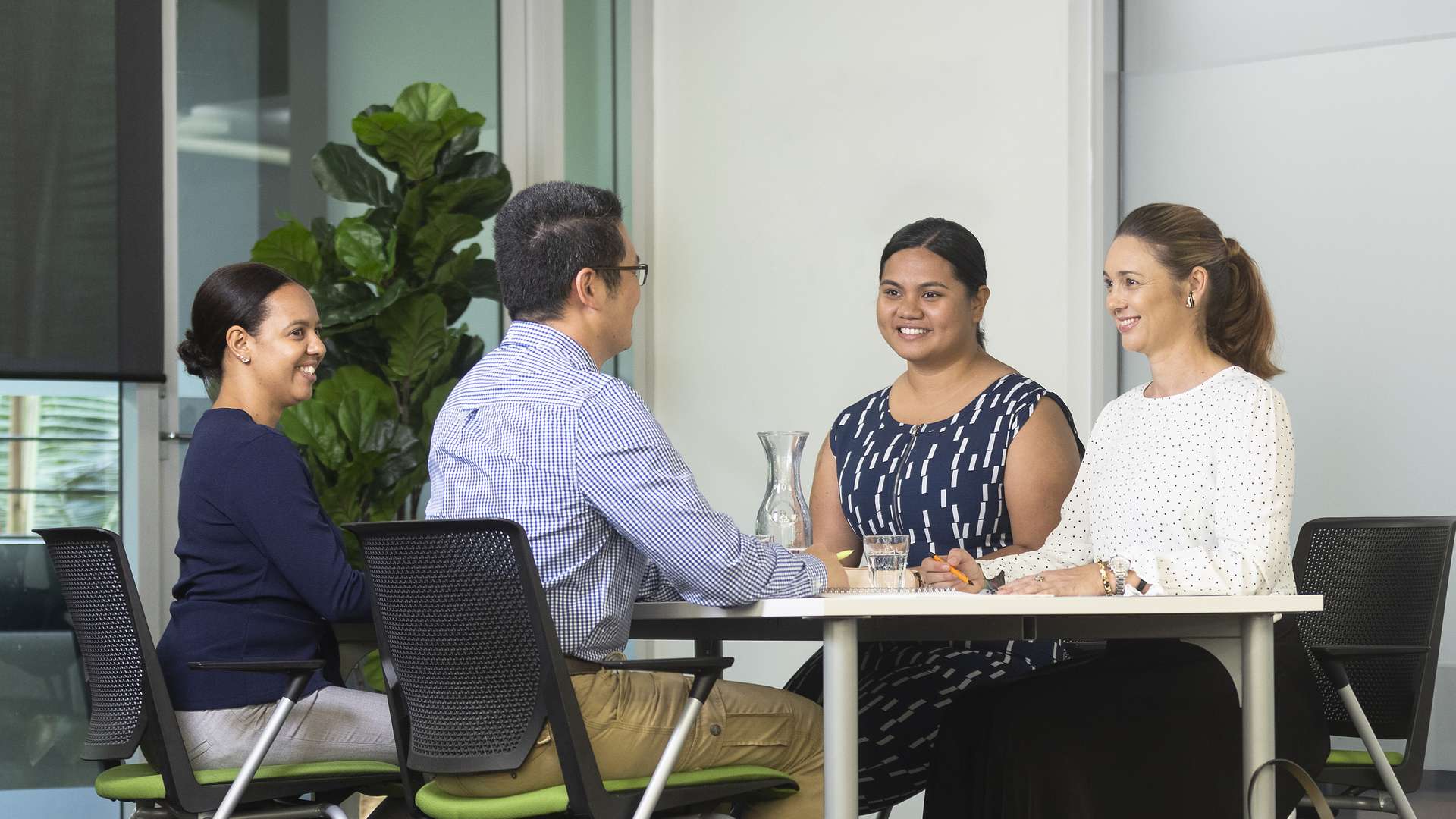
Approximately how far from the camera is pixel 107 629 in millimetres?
2551

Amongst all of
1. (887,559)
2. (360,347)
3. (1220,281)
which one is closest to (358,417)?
(360,347)

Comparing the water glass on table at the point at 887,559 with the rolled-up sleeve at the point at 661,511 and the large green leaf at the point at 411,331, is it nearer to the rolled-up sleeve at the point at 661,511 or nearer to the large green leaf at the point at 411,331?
the rolled-up sleeve at the point at 661,511

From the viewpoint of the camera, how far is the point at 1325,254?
450cm

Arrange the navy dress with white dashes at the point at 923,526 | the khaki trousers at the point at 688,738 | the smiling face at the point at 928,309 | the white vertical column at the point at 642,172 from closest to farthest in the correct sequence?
the khaki trousers at the point at 688,738
the navy dress with white dashes at the point at 923,526
the smiling face at the point at 928,309
the white vertical column at the point at 642,172

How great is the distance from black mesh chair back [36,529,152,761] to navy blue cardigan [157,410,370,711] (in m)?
0.08

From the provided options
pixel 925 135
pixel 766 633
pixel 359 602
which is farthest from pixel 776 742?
pixel 925 135

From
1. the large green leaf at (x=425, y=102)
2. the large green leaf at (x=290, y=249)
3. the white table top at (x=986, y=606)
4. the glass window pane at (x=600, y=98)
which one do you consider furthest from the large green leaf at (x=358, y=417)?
the white table top at (x=986, y=606)

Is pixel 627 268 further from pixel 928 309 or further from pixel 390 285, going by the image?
pixel 390 285

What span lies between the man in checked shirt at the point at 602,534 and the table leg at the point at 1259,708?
0.64 meters

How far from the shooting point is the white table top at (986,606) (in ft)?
6.85

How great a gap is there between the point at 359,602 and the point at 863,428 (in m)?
1.30

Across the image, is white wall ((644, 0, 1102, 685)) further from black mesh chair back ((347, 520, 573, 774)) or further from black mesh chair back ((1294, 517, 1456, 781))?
black mesh chair back ((347, 520, 573, 774))

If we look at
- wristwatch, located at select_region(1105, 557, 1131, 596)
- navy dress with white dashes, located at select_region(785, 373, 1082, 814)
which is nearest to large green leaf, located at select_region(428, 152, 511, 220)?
navy dress with white dashes, located at select_region(785, 373, 1082, 814)

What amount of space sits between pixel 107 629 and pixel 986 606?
4.77 ft
